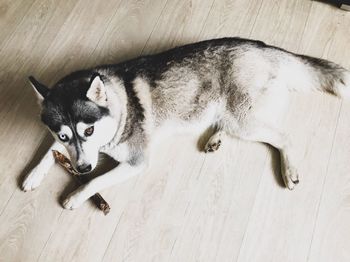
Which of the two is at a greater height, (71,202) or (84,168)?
(84,168)

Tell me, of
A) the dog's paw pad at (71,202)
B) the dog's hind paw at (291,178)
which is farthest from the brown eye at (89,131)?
the dog's hind paw at (291,178)

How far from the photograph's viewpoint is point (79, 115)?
5.91 feet

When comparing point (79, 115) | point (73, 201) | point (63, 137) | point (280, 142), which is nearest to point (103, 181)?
point (73, 201)

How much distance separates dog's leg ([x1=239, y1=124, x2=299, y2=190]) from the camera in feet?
7.24

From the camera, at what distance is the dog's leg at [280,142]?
221 cm

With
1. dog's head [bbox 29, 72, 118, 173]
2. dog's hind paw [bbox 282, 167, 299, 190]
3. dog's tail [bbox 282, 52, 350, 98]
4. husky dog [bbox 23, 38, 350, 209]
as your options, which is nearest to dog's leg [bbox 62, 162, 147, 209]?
husky dog [bbox 23, 38, 350, 209]

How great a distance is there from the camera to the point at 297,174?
7.27 ft

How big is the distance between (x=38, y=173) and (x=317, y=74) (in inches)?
71.1

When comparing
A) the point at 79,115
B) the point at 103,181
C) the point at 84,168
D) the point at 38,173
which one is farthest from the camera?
the point at 38,173

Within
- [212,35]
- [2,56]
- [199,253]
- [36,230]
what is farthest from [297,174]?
[2,56]

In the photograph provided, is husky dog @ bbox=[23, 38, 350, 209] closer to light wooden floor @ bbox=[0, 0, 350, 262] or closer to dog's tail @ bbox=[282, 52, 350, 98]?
dog's tail @ bbox=[282, 52, 350, 98]

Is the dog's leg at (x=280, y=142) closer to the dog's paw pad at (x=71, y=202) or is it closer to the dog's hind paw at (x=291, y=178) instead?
the dog's hind paw at (x=291, y=178)

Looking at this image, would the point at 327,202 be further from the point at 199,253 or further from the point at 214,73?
the point at 214,73

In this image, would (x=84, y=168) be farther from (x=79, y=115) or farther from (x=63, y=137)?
(x=79, y=115)
